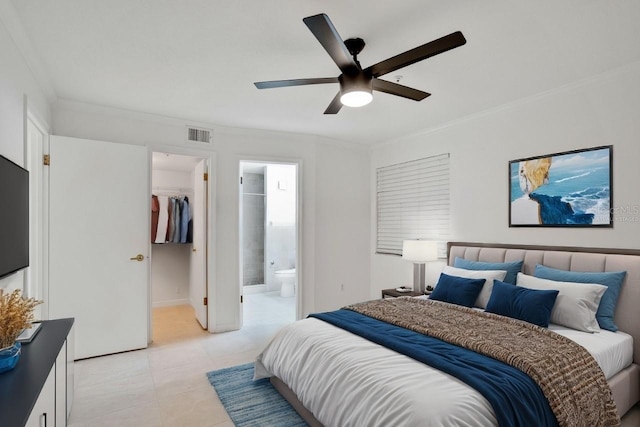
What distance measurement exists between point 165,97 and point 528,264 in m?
3.78

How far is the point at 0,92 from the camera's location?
2031mm

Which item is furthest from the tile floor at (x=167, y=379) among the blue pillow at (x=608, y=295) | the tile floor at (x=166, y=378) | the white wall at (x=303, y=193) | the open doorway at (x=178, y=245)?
the blue pillow at (x=608, y=295)

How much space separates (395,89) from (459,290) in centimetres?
190

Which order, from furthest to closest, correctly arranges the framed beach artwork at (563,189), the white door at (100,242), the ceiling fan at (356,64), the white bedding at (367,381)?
1. the white door at (100,242)
2. the framed beach artwork at (563,189)
3. the ceiling fan at (356,64)
4. the white bedding at (367,381)

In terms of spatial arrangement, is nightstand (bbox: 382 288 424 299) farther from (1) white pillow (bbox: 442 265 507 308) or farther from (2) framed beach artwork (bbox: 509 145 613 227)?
(2) framed beach artwork (bbox: 509 145 613 227)

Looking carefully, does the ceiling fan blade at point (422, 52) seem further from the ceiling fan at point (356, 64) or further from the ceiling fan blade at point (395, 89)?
the ceiling fan blade at point (395, 89)

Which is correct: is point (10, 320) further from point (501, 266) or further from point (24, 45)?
point (501, 266)

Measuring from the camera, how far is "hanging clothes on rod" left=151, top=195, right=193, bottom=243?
522 centimetres

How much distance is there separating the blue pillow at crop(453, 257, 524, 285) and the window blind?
0.58 metres

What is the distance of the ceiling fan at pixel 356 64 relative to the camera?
1.71m

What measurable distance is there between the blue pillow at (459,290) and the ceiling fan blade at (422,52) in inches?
81.6

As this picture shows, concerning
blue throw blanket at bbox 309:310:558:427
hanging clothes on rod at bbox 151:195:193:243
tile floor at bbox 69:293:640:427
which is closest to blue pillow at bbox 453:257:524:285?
tile floor at bbox 69:293:640:427

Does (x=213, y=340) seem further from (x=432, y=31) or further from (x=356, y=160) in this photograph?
(x=432, y=31)

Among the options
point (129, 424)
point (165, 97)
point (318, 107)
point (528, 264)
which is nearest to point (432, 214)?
point (528, 264)
